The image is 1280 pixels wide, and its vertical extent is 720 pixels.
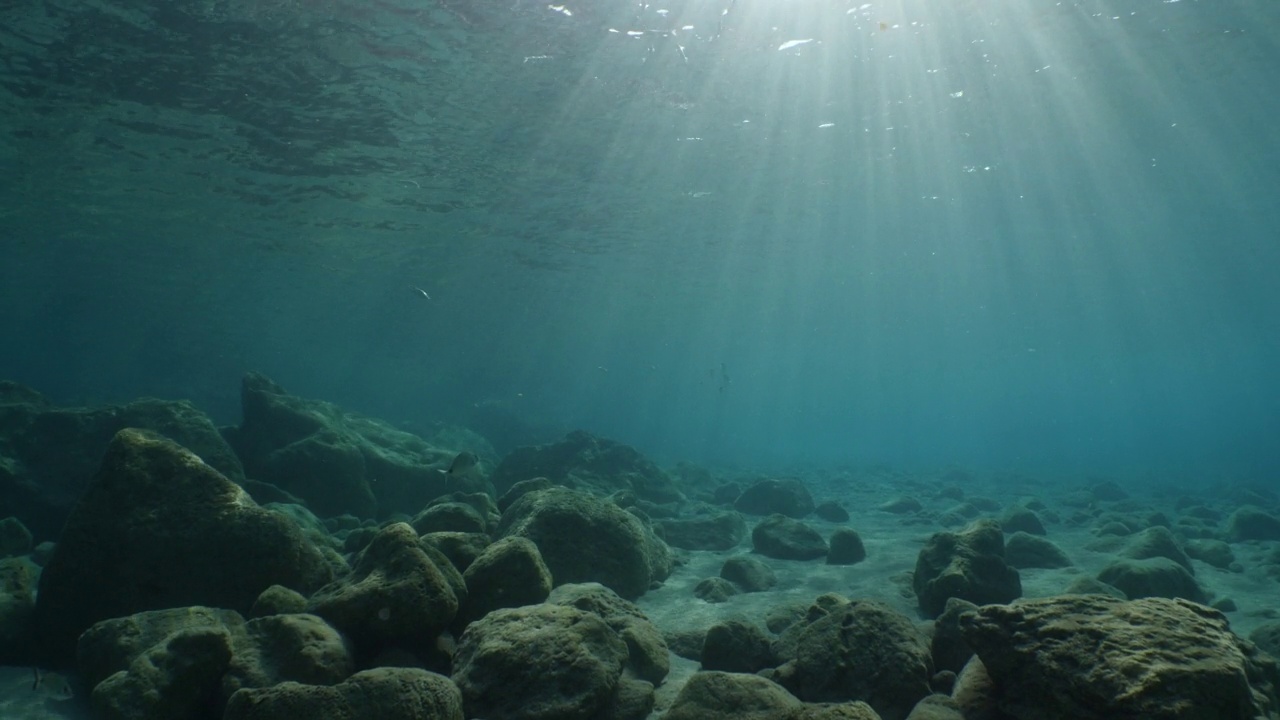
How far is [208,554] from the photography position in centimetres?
555

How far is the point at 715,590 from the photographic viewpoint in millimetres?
8766

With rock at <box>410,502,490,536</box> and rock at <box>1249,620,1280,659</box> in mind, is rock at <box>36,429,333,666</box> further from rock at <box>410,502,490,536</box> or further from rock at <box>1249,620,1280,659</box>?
rock at <box>1249,620,1280,659</box>

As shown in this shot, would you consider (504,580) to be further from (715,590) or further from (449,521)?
(715,590)

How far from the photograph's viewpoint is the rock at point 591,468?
17.6 m

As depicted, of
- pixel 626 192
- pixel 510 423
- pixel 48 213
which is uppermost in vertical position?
pixel 626 192

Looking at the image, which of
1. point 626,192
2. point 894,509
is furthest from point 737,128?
point 894,509

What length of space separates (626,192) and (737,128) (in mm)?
6514

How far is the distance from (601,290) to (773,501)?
93.5 feet

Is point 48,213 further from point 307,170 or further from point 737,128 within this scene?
point 737,128

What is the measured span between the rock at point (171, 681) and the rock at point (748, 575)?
7.09 metres

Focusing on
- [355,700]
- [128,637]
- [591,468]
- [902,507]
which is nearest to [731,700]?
[355,700]

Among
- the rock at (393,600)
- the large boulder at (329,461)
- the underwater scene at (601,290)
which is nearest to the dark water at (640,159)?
the underwater scene at (601,290)

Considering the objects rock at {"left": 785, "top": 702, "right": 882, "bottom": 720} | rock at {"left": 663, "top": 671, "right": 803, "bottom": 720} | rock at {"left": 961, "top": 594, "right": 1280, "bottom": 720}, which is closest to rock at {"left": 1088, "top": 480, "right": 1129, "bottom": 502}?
rock at {"left": 961, "top": 594, "right": 1280, "bottom": 720}

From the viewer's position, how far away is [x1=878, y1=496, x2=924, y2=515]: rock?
19.6 metres
